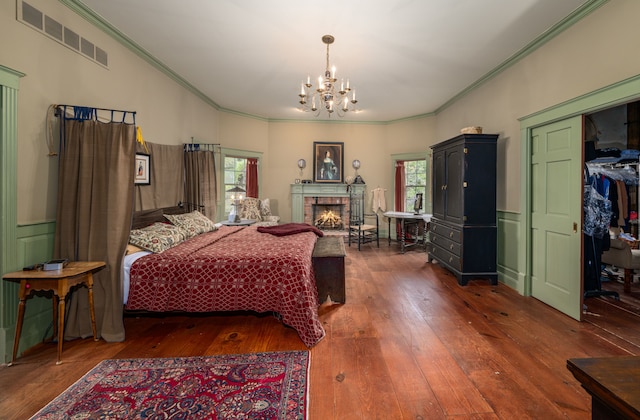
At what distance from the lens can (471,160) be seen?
13.4 ft

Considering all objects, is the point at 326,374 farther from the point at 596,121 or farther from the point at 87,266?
the point at 596,121

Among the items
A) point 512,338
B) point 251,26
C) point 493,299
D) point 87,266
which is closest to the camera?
point 87,266

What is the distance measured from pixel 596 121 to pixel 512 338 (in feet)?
11.2

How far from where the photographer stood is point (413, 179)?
7375 millimetres

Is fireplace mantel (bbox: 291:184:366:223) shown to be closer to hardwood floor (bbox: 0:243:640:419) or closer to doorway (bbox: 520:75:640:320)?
hardwood floor (bbox: 0:243:640:419)

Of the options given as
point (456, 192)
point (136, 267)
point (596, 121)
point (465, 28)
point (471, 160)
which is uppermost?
point (465, 28)

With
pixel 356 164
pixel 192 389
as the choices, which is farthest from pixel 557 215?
pixel 356 164

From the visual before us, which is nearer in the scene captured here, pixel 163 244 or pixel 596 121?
pixel 163 244

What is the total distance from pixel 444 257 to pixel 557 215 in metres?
1.72

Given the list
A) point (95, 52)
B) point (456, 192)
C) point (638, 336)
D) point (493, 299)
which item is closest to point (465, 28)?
point (456, 192)

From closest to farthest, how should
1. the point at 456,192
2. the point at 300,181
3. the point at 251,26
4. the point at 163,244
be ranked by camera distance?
the point at 163,244
the point at 251,26
the point at 456,192
the point at 300,181

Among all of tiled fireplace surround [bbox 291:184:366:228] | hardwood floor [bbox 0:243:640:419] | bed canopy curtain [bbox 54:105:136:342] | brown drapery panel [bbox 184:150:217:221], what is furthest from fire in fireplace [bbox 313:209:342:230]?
bed canopy curtain [bbox 54:105:136:342]

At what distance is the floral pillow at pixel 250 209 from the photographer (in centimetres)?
630

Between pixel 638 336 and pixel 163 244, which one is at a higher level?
pixel 163 244
